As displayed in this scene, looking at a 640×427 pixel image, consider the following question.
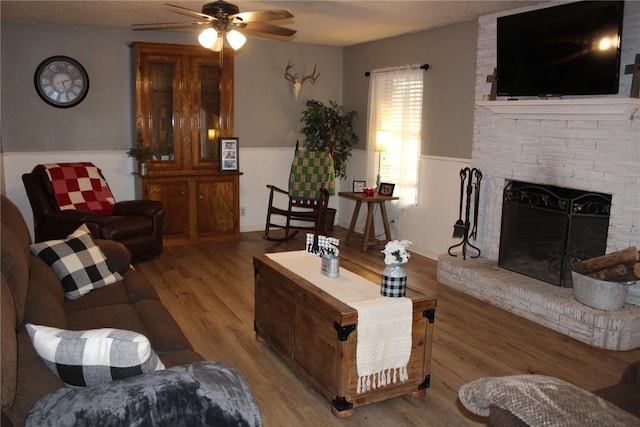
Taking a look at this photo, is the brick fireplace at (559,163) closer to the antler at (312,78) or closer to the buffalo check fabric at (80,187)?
the antler at (312,78)

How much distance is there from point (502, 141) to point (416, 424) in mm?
2901

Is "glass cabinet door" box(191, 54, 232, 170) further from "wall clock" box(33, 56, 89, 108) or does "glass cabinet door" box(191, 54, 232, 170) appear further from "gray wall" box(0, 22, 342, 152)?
"wall clock" box(33, 56, 89, 108)

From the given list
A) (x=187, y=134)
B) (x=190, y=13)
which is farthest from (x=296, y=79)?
(x=190, y=13)

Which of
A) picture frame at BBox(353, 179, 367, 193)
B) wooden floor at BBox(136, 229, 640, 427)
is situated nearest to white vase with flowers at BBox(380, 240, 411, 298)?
wooden floor at BBox(136, 229, 640, 427)

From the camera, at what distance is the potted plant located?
568 cm

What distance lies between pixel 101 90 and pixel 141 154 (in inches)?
35.8

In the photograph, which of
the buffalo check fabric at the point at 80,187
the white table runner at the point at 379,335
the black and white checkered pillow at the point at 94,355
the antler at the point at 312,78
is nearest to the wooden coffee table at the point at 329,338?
the white table runner at the point at 379,335

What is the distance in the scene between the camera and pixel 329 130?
262 inches

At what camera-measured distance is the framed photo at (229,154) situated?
6152 millimetres

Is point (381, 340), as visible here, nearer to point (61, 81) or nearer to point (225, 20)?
point (225, 20)

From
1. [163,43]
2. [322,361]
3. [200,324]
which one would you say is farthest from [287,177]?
[322,361]

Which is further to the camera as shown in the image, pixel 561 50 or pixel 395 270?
pixel 561 50

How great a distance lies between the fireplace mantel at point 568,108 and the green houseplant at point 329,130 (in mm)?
2279

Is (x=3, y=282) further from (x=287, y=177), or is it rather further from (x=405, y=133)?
(x=287, y=177)
